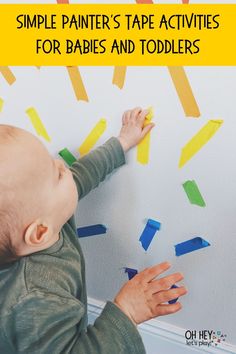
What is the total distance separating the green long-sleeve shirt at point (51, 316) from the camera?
1.86 ft

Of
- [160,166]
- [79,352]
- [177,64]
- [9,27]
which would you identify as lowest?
[79,352]

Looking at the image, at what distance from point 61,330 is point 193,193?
0.29 metres

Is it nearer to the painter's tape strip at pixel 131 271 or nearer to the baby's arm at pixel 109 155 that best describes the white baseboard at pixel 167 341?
the painter's tape strip at pixel 131 271

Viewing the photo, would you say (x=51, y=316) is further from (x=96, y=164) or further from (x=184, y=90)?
(x=184, y=90)

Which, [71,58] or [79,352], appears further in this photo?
[71,58]

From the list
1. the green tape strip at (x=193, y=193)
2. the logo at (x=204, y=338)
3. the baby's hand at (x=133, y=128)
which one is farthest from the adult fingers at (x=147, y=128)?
the logo at (x=204, y=338)

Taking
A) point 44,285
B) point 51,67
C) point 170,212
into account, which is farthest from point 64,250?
point 51,67

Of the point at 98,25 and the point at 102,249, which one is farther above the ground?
the point at 98,25

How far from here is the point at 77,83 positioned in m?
0.74

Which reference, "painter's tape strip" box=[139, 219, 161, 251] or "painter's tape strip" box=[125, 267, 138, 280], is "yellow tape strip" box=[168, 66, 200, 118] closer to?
"painter's tape strip" box=[139, 219, 161, 251]

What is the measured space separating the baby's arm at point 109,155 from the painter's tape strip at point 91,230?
4.8 inches

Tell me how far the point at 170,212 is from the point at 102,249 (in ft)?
0.60

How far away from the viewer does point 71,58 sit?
2.37 ft

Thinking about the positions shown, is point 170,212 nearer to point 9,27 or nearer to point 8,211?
point 8,211
